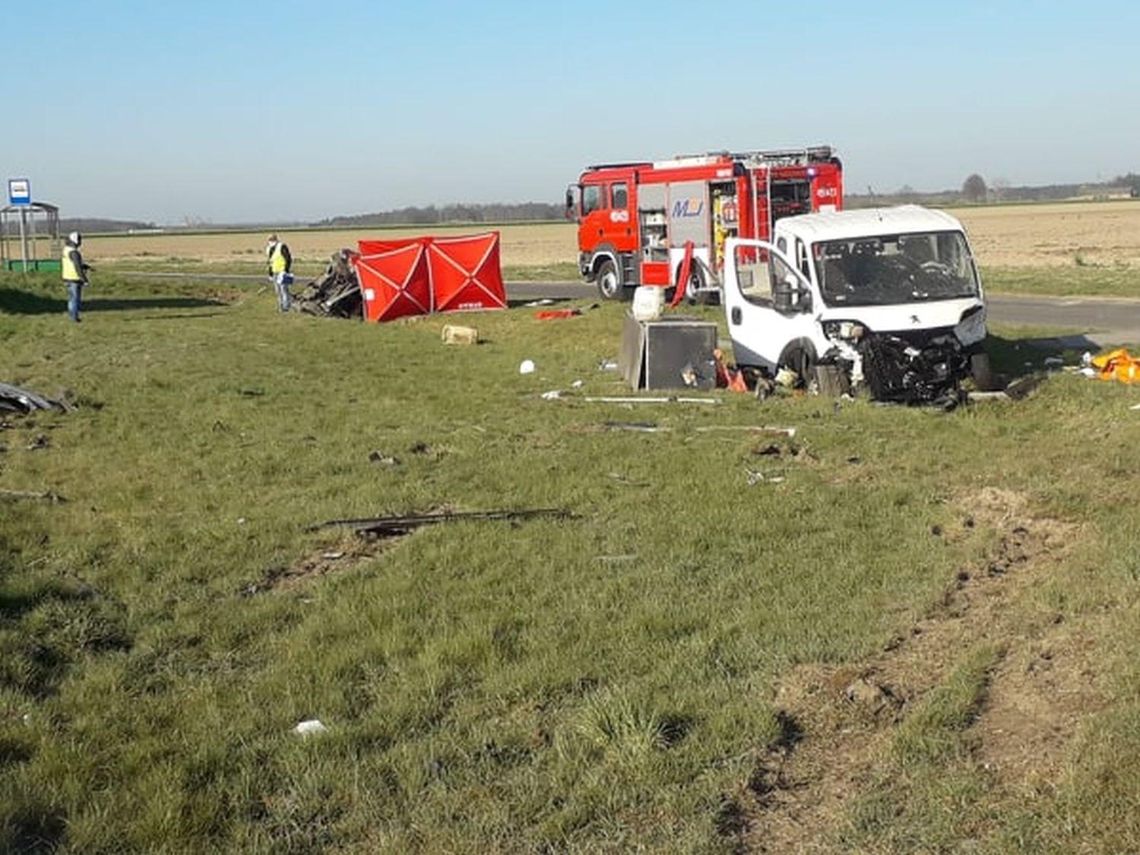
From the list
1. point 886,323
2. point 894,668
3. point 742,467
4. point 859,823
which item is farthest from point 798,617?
point 886,323

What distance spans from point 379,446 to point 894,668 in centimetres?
669

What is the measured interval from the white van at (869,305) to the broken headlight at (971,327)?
0.03 feet

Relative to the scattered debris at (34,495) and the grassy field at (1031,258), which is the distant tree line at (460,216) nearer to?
the grassy field at (1031,258)

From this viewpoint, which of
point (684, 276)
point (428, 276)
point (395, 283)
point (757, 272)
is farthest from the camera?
point (428, 276)

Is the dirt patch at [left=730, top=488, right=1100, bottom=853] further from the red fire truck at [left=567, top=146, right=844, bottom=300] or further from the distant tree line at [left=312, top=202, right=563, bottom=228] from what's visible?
the distant tree line at [left=312, top=202, right=563, bottom=228]

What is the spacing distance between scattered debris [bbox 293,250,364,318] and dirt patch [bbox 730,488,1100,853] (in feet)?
70.8


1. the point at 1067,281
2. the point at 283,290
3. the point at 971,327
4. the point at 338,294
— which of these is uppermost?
the point at 283,290

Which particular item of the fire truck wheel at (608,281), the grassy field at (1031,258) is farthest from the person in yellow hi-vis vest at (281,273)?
the grassy field at (1031,258)

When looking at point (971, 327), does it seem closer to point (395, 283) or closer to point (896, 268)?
point (896, 268)

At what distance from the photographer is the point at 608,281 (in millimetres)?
28266

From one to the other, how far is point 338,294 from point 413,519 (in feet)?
63.5

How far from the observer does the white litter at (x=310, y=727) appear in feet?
15.5

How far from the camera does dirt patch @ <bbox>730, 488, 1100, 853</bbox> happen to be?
158 inches

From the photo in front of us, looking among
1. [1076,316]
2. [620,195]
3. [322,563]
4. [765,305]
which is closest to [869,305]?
[765,305]
